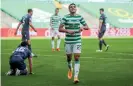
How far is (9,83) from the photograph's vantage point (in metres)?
12.2

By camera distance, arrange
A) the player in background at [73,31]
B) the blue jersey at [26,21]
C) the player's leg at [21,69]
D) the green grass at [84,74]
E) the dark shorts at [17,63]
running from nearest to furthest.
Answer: the green grass at [84,74]
the player in background at [73,31]
the dark shorts at [17,63]
the player's leg at [21,69]
the blue jersey at [26,21]

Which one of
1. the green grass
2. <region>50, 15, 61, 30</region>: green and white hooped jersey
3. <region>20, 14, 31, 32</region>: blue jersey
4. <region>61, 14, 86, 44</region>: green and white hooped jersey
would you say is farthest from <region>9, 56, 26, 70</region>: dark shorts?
<region>50, 15, 61, 30</region>: green and white hooped jersey

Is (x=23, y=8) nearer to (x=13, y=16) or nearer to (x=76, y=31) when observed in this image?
(x=13, y=16)

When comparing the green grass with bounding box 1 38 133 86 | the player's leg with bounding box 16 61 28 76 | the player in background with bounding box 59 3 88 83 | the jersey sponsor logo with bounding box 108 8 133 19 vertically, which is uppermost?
the jersey sponsor logo with bounding box 108 8 133 19

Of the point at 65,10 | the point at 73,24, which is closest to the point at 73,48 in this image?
the point at 73,24

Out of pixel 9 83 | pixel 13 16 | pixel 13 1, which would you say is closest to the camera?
pixel 9 83

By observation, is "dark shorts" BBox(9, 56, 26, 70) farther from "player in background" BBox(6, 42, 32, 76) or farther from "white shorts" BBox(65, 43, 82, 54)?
"white shorts" BBox(65, 43, 82, 54)

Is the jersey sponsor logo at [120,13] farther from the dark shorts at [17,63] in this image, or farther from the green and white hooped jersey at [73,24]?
the green and white hooped jersey at [73,24]

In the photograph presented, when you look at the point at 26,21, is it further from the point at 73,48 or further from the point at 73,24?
the point at 73,24

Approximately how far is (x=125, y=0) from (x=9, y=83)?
162ft

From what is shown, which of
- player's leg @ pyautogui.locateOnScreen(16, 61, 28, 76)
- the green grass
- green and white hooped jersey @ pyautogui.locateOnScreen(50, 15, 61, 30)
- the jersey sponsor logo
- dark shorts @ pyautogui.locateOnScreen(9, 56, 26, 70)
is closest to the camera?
the green grass

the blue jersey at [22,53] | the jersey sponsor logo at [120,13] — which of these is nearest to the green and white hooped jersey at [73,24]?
the blue jersey at [22,53]

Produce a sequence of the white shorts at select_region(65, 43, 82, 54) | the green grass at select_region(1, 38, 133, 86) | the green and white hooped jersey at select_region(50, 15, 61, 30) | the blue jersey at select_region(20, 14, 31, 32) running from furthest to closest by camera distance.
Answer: the green and white hooped jersey at select_region(50, 15, 61, 30) < the blue jersey at select_region(20, 14, 31, 32) < the white shorts at select_region(65, 43, 82, 54) < the green grass at select_region(1, 38, 133, 86)

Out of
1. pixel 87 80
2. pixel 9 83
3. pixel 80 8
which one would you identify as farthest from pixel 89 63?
pixel 80 8
